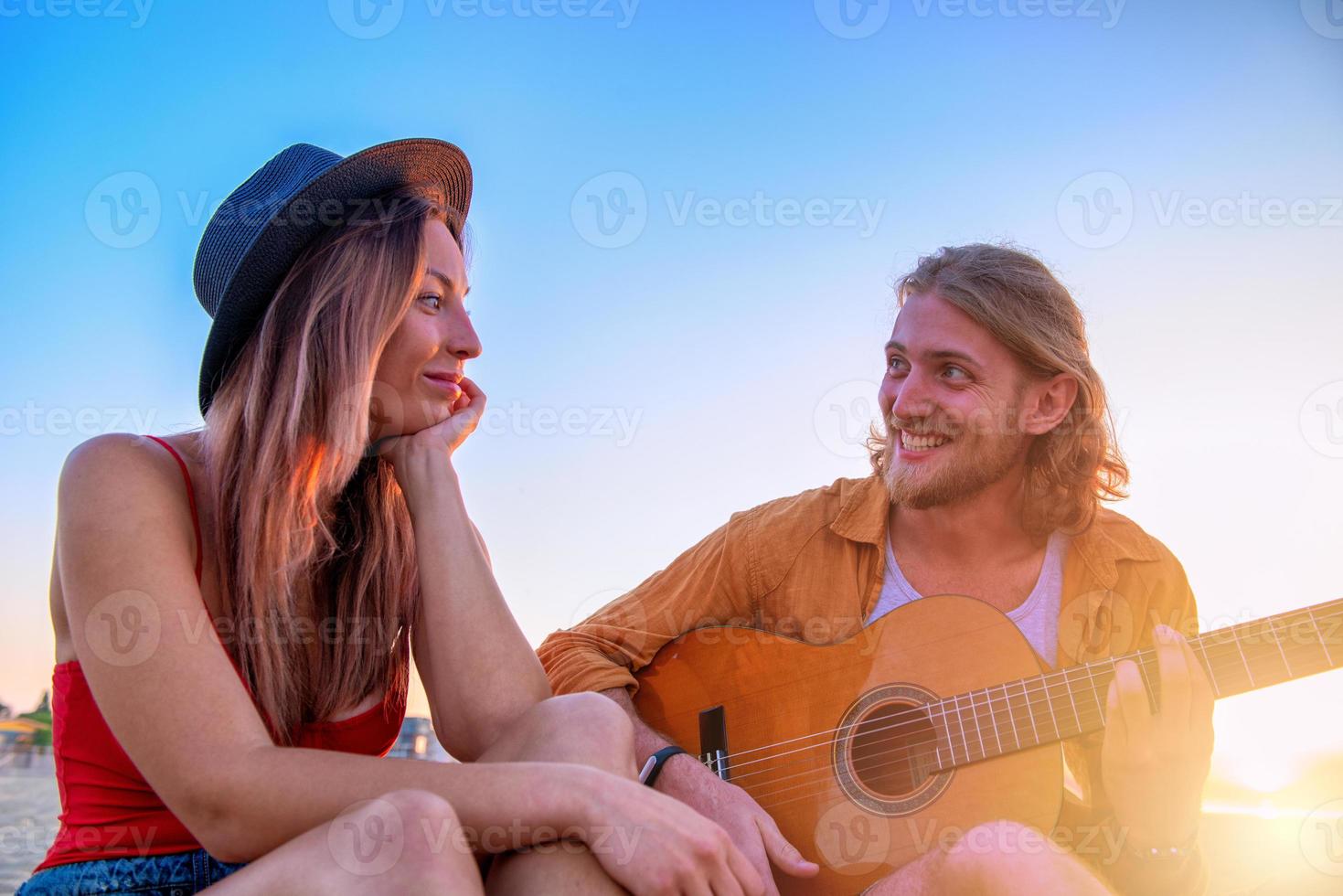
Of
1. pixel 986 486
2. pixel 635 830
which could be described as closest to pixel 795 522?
pixel 986 486

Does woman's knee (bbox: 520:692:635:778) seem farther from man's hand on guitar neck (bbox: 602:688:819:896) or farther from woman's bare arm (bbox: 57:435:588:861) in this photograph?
man's hand on guitar neck (bbox: 602:688:819:896)

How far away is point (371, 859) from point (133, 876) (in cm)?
69

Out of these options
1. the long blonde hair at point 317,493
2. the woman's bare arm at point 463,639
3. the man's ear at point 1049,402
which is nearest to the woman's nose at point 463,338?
the long blonde hair at point 317,493

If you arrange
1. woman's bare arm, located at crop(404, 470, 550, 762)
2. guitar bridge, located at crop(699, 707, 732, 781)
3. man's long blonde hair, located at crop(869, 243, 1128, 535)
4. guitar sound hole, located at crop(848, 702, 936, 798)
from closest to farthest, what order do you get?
woman's bare arm, located at crop(404, 470, 550, 762) → guitar sound hole, located at crop(848, 702, 936, 798) → guitar bridge, located at crop(699, 707, 732, 781) → man's long blonde hair, located at crop(869, 243, 1128, 535)

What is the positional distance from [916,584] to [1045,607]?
41cm

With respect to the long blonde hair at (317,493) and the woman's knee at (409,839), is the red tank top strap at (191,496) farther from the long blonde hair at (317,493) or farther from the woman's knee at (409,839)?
the woman's knee at (409,839)

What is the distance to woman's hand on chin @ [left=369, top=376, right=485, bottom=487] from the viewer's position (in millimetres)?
2336

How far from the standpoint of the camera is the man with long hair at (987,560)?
2.44 m

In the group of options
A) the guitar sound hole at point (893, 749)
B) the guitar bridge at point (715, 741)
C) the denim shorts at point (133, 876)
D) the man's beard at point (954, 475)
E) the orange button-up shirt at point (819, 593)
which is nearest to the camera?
the denim shorts at point (133, 876)

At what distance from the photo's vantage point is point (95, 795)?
172 centimetres

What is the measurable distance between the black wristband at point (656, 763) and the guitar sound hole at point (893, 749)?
503 mm

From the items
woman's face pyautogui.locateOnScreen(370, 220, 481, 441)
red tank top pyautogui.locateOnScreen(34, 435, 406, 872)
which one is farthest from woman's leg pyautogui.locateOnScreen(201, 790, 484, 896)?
woman's face pyautogui.locateOnScreen(370, 220, 481, 441)

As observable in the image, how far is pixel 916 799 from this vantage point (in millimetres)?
2479

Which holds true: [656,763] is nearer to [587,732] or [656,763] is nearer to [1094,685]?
[587,732]
